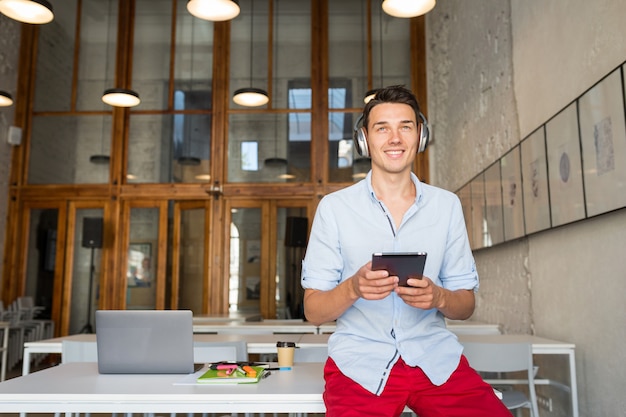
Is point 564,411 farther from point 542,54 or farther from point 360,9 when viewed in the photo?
point 360,9

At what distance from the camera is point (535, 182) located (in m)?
3.99

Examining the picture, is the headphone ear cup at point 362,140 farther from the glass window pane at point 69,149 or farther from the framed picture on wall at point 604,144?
the glass window pane at point 69,149

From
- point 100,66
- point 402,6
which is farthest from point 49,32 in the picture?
point 402,6

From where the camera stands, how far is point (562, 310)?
3.67m

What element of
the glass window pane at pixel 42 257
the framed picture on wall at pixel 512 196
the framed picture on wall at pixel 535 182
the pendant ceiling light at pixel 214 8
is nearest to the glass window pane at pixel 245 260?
the glass window pane at pixel 42 257

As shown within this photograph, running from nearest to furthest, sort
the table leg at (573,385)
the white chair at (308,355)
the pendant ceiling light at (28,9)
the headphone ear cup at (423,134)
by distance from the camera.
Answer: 1. the headphone ear cup at (423,134)
2. the white chair at (308,355)
3. the table leg at (573,385)
4. the pendant ceiling light at (28,9)

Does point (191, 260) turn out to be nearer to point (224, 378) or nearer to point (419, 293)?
point (224, 378)

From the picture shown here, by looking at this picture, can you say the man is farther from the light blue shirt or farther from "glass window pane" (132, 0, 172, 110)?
"glass window pane" (132, 0, 172, 110)

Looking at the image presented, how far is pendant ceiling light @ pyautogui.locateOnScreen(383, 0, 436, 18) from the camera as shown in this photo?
15.7ft

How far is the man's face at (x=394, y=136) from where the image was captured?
162 centimetres

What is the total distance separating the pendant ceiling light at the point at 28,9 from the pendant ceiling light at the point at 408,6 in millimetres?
2997

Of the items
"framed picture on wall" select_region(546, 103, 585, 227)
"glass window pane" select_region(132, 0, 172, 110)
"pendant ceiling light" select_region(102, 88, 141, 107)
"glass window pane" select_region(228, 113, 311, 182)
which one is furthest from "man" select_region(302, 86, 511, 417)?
"glass window pane" select_region(132, 0, 172, 110)

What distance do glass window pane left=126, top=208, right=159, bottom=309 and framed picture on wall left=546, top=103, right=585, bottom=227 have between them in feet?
21.0

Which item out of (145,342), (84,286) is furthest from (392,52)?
(145,342)
